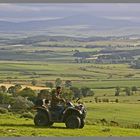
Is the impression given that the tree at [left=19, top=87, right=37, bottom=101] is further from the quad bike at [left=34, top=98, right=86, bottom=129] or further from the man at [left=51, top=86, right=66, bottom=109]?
the man at [left=51, top=86, right=66, bottom=109]

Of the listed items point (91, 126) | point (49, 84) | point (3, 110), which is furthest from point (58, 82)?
point (3, 110)

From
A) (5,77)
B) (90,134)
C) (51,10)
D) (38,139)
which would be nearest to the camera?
(38,139)

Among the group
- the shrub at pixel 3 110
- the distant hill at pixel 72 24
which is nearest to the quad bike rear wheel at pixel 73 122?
the distant hill at pixel 72 24

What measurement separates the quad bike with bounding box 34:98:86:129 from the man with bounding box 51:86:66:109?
4.2 inches

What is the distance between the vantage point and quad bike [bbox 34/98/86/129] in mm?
12906

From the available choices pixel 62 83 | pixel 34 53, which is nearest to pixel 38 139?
pixel 62 83

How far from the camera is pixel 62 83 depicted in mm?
13664

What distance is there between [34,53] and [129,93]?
9.64 feet

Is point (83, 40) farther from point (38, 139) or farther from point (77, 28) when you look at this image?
point (38, 139)

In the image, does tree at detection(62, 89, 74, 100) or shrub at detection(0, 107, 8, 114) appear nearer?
tree at detection(62, 89, 74, 100)

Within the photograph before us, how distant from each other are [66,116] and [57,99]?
1.64 ft

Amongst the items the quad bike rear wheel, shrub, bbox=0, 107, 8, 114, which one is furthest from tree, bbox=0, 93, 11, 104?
the quad bike rear wheel

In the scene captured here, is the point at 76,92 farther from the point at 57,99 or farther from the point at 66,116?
the point at 66,116

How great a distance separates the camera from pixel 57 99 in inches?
513
